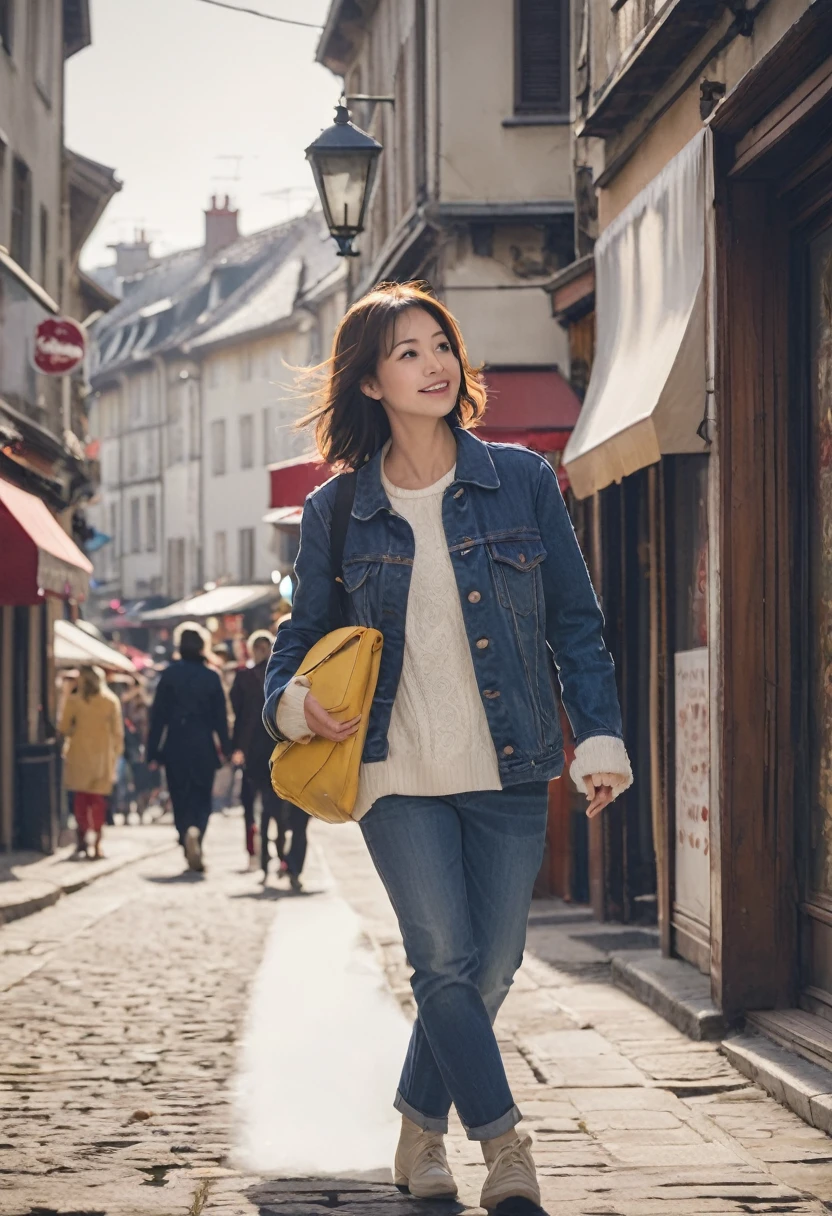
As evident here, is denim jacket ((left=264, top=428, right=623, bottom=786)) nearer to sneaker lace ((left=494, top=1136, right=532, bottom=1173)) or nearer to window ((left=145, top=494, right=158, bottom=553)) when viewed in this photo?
Answer: sneaker lace ((left=494, top=1136, right=532, bottom=1173))

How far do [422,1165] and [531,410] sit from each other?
1002cm

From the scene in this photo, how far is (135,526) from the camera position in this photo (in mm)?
68938

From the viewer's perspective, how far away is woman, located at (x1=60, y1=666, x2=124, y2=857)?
19.8m

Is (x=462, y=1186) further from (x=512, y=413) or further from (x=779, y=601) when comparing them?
(x=512, y=413)

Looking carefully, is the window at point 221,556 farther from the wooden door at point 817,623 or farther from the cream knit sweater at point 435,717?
the cream knit sweater at point 435,717

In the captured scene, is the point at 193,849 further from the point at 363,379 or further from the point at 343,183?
the point at 363,379

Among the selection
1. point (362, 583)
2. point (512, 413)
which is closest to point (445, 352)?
point (362, 583)

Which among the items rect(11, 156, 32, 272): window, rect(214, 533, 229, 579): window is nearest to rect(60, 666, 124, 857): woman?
rect(11, 156, 32, 272): window

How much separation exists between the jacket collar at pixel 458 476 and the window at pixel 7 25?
17.1 m

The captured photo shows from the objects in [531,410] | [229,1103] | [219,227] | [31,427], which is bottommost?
[229,1103]

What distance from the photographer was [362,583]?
4832mm

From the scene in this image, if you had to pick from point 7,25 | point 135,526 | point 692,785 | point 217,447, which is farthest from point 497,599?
point 135,526

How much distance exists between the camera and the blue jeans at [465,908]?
4.66 meters

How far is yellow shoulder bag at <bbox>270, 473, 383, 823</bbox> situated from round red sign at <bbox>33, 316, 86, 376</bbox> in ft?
56.8
